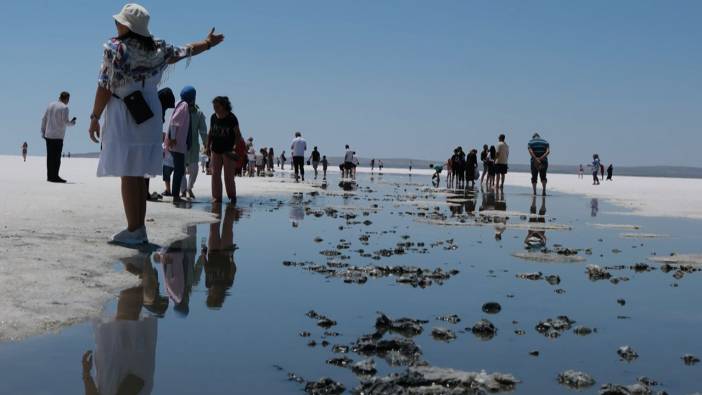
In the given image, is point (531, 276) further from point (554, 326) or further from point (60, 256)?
point (60, 256)

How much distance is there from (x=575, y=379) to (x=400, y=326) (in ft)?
4.15

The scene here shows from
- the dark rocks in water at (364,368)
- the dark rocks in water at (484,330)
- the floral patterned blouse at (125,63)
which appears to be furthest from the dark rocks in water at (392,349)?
the floral patterned blouse at (125,63)

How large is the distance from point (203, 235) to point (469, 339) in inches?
216

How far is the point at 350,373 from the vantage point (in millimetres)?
3648

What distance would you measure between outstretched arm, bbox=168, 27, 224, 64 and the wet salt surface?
82.0 inches

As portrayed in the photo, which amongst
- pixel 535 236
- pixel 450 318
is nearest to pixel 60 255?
pixel 450 318

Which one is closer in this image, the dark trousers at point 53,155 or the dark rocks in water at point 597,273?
the dark rocks in water at point 597,273

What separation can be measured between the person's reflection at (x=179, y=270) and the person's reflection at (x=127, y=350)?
0.12 metres

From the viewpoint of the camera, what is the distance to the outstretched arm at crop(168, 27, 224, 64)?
28.0ft

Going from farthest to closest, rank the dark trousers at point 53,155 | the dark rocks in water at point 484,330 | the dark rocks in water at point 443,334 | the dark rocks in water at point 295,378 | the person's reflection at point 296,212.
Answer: the dark trousers at point 53,155
the person's reflection at point 296,212
the dark rocks in water at point 484,330
the dark rocks in water at point 443,334
the dark rocks in water at point 295,378

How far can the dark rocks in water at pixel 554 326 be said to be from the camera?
463 cm

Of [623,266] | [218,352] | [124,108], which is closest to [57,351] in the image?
[218,352]

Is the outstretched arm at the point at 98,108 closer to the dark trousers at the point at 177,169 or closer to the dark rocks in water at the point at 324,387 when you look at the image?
the dark rocks in water at the point at 324,387

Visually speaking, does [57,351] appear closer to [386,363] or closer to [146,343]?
[146,343]
